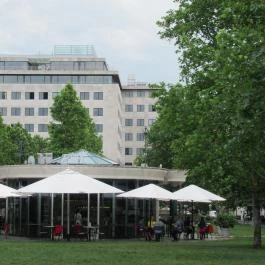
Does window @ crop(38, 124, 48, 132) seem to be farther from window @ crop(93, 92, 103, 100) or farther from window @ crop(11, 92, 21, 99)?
window @ crop(93, 92, 103, 100)

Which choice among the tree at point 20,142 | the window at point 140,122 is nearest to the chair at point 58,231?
the tree at point 20,142

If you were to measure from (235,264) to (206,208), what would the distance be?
5320cm

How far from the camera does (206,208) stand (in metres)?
72.2

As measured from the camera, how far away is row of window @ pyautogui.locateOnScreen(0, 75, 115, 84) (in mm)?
118625

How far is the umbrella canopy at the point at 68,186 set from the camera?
30062 millimetres

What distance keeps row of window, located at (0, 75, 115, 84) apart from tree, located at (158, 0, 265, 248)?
8173 centimetres

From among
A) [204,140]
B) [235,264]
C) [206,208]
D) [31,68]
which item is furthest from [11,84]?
[235,264]

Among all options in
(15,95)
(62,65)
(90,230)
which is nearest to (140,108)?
(62,65)

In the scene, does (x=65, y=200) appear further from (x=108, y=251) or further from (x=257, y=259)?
(x=257, y=259)

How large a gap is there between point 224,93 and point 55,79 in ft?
325

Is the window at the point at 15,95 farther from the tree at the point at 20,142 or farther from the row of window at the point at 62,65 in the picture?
the tree at the point at 20,142

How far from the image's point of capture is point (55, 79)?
119500 mm

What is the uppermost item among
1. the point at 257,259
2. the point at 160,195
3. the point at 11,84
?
the point at 11,84

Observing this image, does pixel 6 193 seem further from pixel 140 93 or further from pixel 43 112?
pixel 140 93
